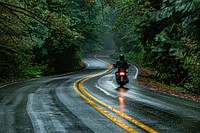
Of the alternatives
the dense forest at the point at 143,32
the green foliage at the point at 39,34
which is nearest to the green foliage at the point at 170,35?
the dense forest at the point at 143,32

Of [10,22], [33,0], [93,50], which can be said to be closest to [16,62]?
[10,22]

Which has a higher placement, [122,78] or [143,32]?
[143,32]

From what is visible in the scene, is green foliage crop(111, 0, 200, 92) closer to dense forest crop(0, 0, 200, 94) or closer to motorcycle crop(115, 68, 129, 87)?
dense forest crop(0, 0, 200, 94)

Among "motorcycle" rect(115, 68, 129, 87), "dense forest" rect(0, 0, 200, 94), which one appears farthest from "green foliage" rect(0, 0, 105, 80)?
"motorcycle" rect(115, 68, 129, 87)

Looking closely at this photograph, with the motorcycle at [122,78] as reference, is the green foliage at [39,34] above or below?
above

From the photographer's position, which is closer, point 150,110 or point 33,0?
point 150,110

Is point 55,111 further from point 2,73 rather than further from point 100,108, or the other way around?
point 2,73

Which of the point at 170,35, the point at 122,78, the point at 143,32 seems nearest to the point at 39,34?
the point at 143,32

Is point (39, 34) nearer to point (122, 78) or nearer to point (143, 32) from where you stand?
point (143, 32)

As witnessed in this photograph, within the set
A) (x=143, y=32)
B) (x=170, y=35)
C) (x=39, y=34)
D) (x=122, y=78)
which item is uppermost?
(x=39, y=34)

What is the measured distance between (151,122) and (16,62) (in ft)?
61.0

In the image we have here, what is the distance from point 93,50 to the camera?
3364 inches

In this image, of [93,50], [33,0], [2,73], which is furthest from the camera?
[93,50]

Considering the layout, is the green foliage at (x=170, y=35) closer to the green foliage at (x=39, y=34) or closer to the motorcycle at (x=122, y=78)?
the motorcycle at (x=122, y=78)
